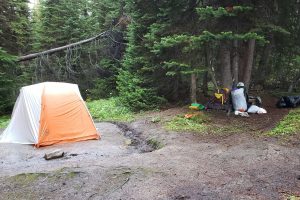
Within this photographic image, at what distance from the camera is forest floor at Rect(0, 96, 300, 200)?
5.00 meters

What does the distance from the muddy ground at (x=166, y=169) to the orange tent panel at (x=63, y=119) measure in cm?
50

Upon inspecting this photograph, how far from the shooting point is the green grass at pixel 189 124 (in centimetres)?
936

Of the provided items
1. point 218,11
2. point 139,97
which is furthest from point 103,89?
point 218,11

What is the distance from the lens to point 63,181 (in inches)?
220

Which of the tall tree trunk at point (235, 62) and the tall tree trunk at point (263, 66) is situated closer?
the tall tree trunk at point (235, 62)

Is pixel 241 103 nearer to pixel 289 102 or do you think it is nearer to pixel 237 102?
pixel 237 102

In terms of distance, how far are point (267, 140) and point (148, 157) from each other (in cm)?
291

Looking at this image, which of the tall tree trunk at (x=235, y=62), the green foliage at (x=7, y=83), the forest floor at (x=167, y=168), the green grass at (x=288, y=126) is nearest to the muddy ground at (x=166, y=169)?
the forest floor at (x=167, y=168)

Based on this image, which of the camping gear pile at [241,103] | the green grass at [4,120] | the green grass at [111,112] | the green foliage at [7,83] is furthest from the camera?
the green foliage at [7,83]

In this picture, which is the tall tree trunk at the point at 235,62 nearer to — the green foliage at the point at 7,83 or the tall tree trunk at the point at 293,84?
the tall tree trunk at the point at 293,84

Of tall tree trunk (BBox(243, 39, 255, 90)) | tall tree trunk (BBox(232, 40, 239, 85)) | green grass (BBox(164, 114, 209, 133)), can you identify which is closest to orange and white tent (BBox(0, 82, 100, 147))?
green grass (BBox(164, 114, 209, 133))

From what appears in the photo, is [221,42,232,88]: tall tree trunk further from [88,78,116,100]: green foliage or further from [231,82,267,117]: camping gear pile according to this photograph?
[88,78,116,100]: green foliage

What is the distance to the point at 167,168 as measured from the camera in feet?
19.5

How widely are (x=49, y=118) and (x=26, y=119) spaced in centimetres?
75
